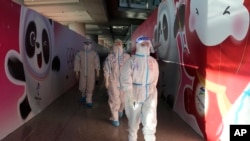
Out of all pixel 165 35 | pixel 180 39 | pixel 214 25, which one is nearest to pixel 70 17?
pixel 165 35

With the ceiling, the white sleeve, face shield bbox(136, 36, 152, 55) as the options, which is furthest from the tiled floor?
the ceiling

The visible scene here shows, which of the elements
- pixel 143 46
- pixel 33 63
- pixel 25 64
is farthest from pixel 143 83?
pixel 33 63

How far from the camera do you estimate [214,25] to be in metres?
4.22

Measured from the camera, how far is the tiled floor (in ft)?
14.6

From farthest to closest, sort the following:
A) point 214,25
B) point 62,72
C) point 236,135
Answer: point 62,72
point 214,25
point 236,135

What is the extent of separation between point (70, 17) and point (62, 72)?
50.6ft

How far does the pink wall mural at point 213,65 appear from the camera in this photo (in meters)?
3.67

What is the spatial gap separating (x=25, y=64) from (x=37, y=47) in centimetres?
87

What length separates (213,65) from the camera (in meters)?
4.25

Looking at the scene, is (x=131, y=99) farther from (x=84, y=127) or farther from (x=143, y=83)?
(x=84, y=127)

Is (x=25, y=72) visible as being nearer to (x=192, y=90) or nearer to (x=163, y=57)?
(x=192, y=90)

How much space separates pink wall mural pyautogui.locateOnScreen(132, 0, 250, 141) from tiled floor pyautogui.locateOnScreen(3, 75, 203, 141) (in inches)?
12.2

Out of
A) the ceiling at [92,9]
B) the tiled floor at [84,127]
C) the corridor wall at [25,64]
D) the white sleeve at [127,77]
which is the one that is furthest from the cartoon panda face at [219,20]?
the ceiling at [92,9]

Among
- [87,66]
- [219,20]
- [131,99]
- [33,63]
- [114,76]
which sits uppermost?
[219,20]
